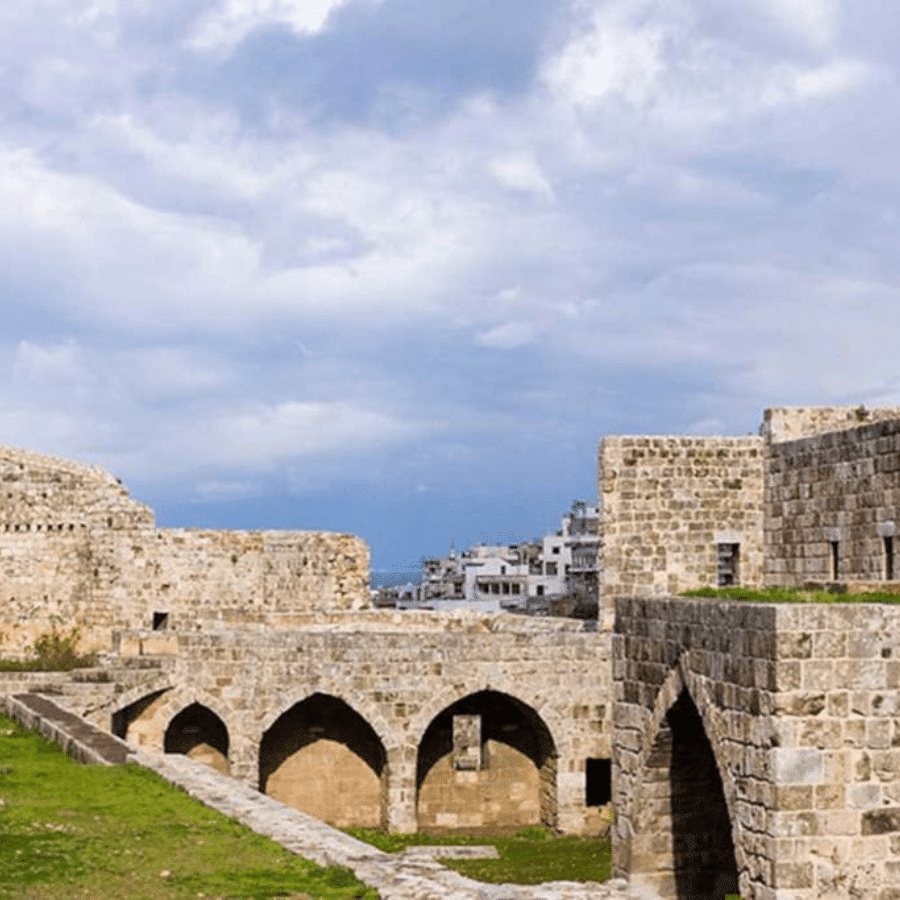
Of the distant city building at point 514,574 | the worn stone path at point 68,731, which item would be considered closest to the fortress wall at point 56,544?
the worn stone path at point 68,731

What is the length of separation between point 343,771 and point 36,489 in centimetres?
946

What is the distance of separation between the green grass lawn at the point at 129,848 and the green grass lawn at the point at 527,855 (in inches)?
236

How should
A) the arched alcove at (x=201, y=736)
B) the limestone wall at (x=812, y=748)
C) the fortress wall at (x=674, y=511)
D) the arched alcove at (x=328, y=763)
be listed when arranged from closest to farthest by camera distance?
the limestone wall at (x=812, y=748), the fortress wall at (x=674, y=511), the arched alcove at (x=201, y=736), the arched alcove at (x=328, y=763)

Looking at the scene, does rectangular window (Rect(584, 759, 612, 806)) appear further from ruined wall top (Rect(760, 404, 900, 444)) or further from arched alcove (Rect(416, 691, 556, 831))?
ruined wall top (Rect(760, 404, 900, 444))

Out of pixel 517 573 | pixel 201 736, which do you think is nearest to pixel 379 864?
pixel 201 736

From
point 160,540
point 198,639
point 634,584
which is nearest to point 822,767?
point 634,584

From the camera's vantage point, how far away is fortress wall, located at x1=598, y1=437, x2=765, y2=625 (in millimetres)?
24422

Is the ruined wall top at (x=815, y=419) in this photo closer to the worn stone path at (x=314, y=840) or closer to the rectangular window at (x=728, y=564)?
the rectangular window at (x=728, y=564)

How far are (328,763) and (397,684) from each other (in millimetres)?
2189

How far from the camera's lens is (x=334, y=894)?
37.8 feet

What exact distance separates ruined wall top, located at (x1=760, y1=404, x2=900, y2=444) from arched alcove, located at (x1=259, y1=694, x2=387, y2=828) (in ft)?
28.0

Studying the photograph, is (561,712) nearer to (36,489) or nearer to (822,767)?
(36,489)

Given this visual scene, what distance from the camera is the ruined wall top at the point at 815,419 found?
22.6 m

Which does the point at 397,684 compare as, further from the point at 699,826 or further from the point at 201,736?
the point at 699,826
